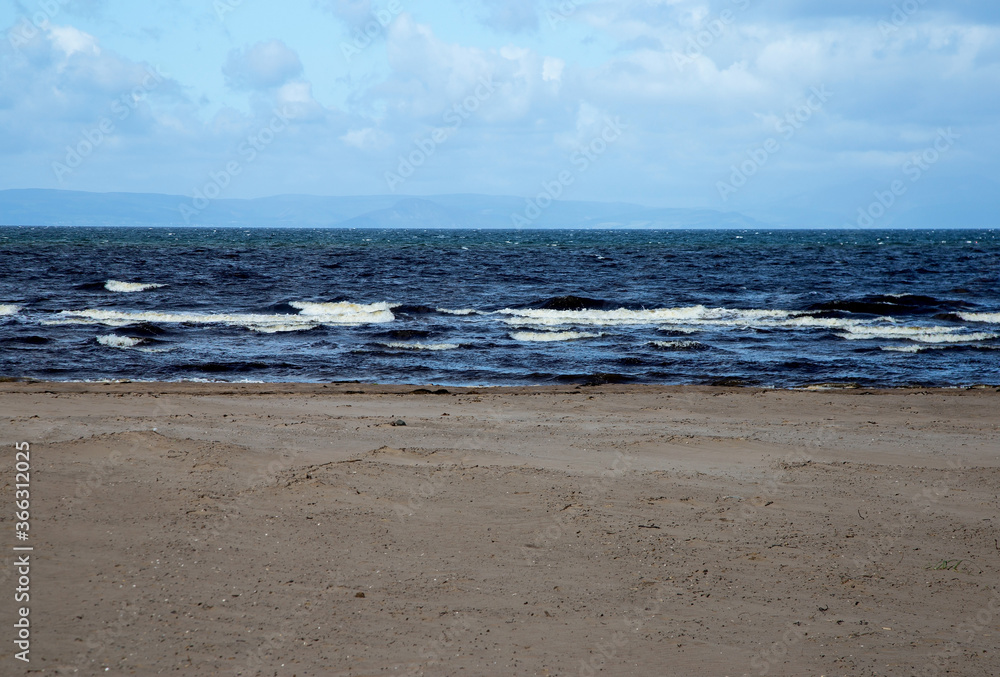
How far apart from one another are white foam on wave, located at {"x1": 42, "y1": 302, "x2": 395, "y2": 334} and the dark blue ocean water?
0.11 metres

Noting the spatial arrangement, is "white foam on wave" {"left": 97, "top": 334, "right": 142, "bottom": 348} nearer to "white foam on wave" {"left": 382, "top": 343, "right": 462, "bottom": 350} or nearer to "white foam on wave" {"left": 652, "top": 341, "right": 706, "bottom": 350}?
"white foam on wave" {"left": 382, "top": 343, "right": 462, "bottom": 350}

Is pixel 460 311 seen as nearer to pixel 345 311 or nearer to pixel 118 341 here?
pixel 345 311

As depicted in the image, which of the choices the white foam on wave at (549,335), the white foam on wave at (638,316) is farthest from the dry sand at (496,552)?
the white foam on wave at (638,316)

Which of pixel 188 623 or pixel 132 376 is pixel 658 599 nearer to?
pixel 188 623

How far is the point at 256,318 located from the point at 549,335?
914 cm

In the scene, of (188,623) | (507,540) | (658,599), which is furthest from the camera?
(507,540)

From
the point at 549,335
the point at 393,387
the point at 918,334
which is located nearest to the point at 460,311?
the point at 549,335

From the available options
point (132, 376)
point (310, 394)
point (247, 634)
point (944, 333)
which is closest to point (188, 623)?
point (247, 634)

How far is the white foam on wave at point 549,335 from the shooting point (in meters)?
19.8

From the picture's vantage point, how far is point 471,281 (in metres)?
37.3

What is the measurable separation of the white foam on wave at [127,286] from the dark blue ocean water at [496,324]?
0.18 m

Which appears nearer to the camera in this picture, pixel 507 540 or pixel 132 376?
pixel 507 540

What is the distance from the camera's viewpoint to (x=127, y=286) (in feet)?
103

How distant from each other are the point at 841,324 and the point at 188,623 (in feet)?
72.9
